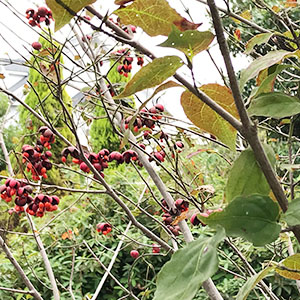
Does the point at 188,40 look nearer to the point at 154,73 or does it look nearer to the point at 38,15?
the point at 154,73

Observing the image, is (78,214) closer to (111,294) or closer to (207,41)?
(111,294)

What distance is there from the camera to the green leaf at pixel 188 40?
318 mm

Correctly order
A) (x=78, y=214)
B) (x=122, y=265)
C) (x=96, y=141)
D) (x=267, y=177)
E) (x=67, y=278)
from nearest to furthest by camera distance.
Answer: (x=267, y=177) → (x=67, y=278) → (x=122, y=265) → (x=78, y=214) → (x=96, y=141)

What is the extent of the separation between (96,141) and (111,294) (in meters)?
2.88

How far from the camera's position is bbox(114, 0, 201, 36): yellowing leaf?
363 millimetres

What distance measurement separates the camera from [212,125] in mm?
404

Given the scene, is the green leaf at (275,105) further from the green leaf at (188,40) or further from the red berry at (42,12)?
the red berry at (42,12)

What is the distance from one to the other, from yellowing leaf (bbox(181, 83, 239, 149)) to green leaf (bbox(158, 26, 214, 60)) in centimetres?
6

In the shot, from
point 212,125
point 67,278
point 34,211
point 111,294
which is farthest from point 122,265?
point 212,125

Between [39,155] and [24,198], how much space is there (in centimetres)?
13

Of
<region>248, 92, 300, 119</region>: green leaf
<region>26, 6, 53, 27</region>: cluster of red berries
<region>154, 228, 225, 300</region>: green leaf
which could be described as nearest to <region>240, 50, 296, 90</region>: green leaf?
<region>248, 92, 300, 119</region>: green leaf

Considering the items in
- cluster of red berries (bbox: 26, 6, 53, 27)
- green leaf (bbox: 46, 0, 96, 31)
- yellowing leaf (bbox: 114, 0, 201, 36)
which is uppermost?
cluster of red berries (bbox: 26, 6, 53, 27)

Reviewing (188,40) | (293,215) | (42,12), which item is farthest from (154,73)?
(42,12)

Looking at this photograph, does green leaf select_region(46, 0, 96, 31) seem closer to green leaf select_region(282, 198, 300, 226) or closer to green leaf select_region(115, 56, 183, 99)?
green leaf select_region(115, 56, 183, 99)
